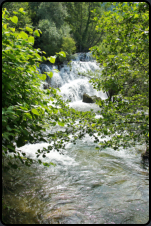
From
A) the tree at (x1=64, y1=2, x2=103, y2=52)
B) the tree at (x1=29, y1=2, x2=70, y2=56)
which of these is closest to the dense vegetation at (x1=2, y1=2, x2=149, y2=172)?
the tree at (x1=29, y1=2, x2=70, y2=56)

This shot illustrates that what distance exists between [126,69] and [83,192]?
3447 millimetres

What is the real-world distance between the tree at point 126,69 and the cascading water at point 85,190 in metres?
1.74

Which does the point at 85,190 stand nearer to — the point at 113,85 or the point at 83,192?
the point at 83,192

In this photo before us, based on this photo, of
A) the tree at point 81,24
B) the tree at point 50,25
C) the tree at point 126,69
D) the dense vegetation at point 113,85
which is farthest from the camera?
the tree at point 81,24

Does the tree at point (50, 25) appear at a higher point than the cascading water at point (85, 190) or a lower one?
higher

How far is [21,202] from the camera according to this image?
3656 millimetres

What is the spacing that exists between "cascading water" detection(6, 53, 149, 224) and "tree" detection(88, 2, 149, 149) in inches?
68.6

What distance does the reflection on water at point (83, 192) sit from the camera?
11.4 feet

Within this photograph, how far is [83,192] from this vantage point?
448 centimetres

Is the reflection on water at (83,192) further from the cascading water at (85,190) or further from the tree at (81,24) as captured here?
the tree at (81,24)

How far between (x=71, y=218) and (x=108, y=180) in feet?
6.76

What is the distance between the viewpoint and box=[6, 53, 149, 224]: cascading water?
3.48m

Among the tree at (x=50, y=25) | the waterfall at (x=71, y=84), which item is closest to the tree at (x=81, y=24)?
the tree at (x=50, y=25)

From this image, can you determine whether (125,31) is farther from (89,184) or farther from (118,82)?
(89,184)
